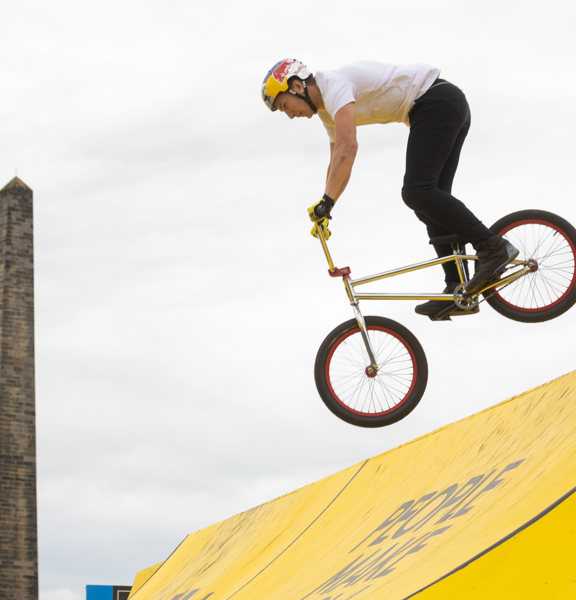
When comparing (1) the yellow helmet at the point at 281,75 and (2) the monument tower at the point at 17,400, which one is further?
(2) the monument tower at the point at 17,400

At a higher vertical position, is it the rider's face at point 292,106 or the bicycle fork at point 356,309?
the rider's face at point 292,106

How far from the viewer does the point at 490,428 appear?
20.6 ft

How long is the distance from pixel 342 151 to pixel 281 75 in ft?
1.97

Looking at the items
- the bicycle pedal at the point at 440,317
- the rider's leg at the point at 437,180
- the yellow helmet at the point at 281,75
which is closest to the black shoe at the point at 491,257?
the rider's leg at the point at 437,180

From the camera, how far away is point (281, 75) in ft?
20.1

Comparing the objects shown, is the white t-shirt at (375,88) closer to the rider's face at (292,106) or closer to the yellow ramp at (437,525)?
the rider's face at (292,106)

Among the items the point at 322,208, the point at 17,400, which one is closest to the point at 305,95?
the point at 322,208

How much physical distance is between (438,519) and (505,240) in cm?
191

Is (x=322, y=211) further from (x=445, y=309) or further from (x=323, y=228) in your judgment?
(x=445, y=309)

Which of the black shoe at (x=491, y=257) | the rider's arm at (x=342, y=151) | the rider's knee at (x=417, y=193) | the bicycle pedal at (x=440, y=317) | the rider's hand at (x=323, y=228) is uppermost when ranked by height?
the rider's arm at (x=342, y=151)

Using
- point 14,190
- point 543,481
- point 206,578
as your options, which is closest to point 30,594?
point 14,190

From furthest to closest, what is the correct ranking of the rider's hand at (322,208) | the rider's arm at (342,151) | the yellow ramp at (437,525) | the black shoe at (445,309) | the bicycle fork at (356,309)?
the bicycle fork at (356,309)
the black shoe at (445,309)
the rider's hand at (322,208)
the rider's arm at (342,151)
the yellow ramp at (437,525)

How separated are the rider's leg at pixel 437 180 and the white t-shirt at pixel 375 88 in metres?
0.09

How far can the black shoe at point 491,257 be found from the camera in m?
6.27
